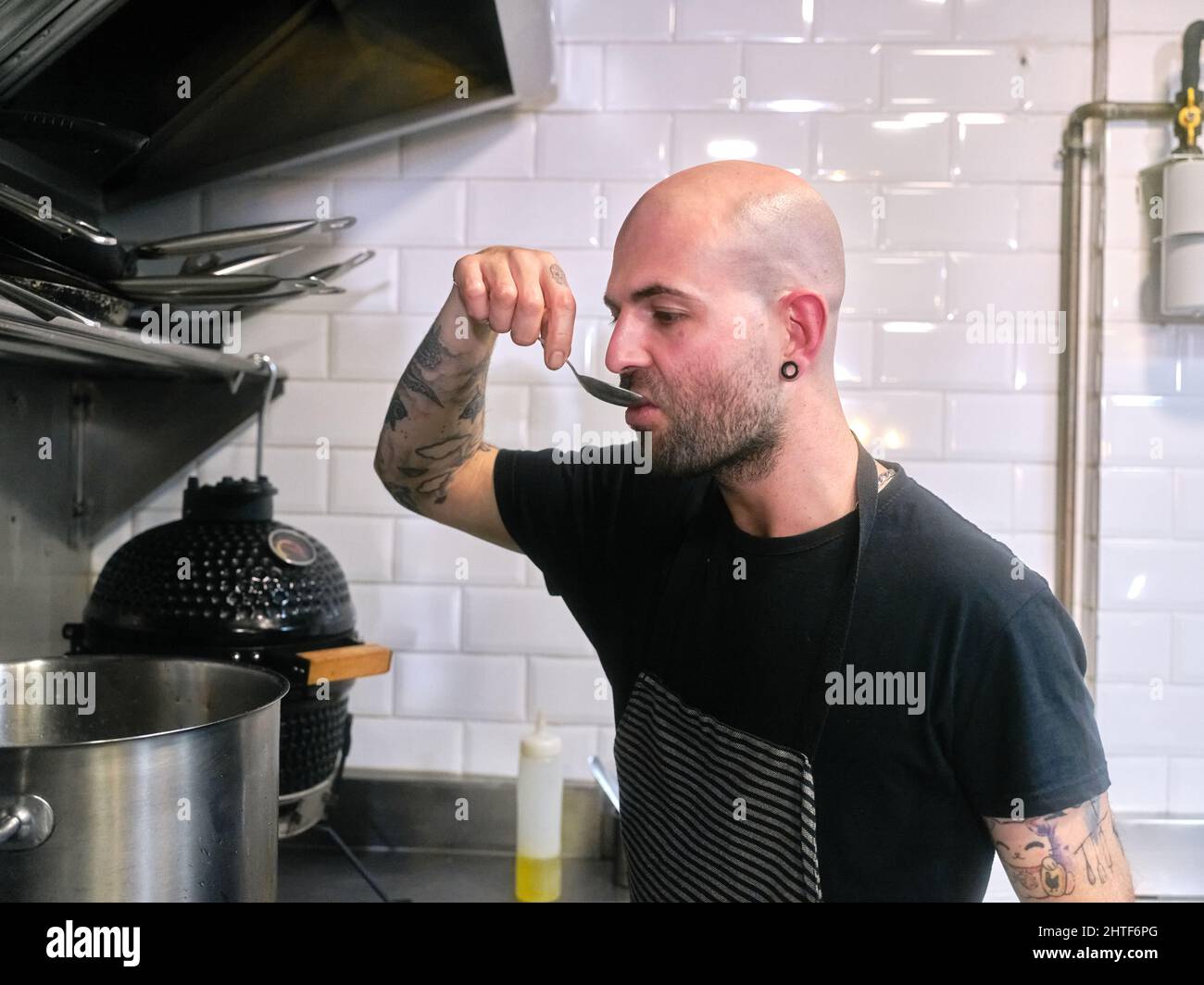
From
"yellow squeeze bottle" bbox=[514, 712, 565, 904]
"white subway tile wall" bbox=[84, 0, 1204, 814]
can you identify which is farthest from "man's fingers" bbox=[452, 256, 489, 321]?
"yellow squeeze bottle" bbox=[514, 712, 565, 904]

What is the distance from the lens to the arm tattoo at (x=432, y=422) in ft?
3.52

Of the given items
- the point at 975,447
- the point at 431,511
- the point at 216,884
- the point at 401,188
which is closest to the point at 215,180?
the point at 401,188

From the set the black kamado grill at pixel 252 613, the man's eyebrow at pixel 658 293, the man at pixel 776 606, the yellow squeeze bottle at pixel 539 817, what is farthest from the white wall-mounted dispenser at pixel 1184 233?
the black kamado grill at pixel 252 613

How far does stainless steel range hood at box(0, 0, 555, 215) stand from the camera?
98 cm

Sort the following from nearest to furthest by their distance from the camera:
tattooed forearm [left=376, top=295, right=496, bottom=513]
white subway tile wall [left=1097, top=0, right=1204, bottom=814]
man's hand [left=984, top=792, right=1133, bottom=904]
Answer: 1. man's hand [left=984, top=792, right=1133, bottom=904]
2. tattooed forearm [left=376, top=295, right=496, bottom=513]
3. white subway tile wall [left=1097, top=0, right=1204, bottom=814]

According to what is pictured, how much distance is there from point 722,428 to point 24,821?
0.64 metres

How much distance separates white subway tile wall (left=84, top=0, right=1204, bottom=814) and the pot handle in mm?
811

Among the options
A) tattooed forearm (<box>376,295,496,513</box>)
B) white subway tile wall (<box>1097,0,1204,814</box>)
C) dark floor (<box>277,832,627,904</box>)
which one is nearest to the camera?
tattooed forearm (<box>376,295,496,513</box>)

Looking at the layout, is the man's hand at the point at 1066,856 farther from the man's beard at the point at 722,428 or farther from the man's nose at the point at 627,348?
the man's nose at the point at 627,348

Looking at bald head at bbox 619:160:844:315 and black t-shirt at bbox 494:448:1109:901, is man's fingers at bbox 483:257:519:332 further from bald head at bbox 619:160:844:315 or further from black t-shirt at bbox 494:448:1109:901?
black t-shirt at bbox 494:448:1109:901

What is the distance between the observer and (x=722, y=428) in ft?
3.26

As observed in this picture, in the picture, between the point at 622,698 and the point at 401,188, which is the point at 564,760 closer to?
the point at 622,698
